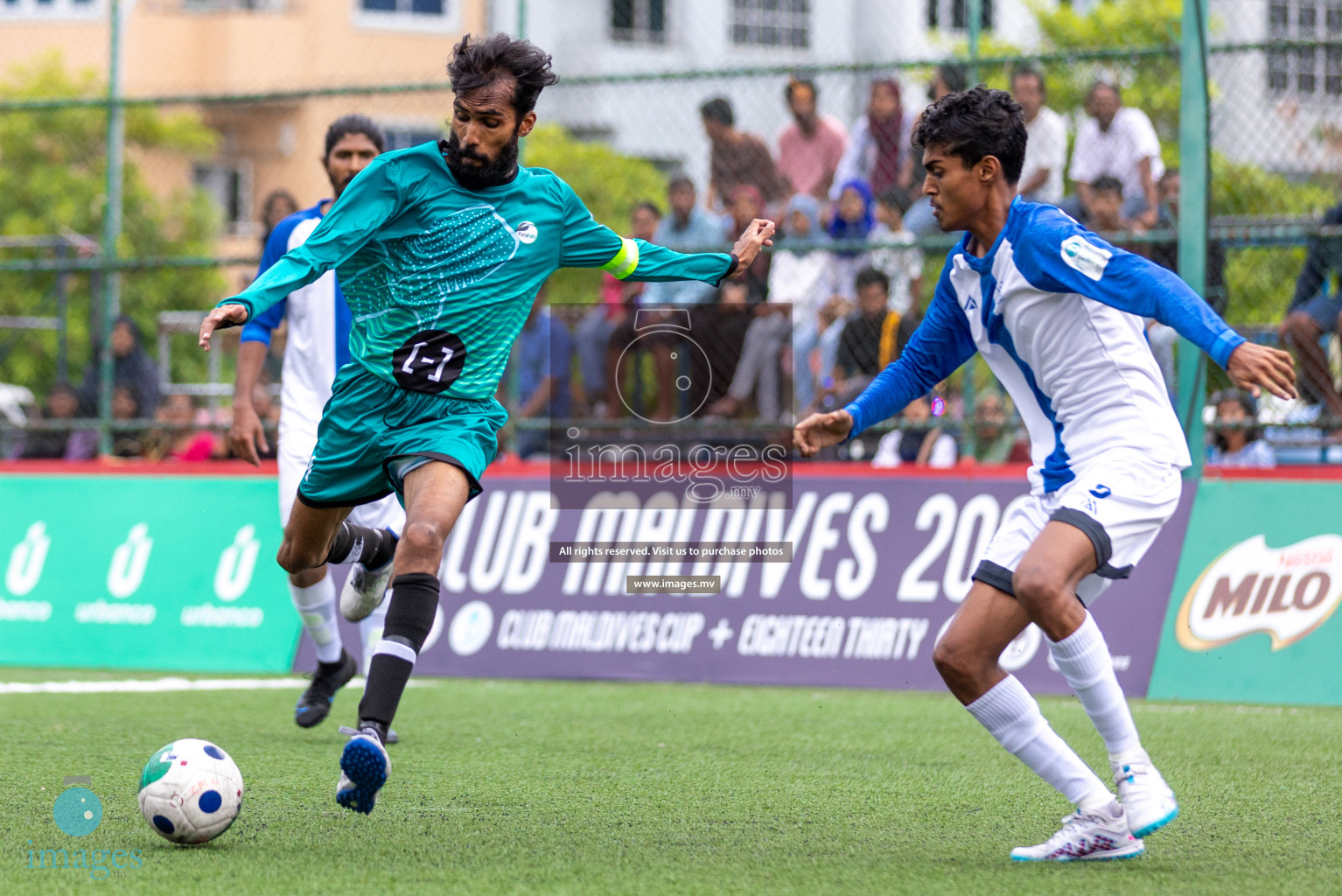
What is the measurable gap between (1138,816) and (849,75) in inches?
247

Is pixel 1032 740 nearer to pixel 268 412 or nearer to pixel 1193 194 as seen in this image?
pixel 1193 194

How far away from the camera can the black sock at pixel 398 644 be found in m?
4.29

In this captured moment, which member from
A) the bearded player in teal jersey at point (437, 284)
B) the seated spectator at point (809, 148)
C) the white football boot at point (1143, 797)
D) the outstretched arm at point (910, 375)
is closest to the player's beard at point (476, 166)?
the bearded player in teal jersey at point (437, 284)

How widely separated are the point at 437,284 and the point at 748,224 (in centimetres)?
504

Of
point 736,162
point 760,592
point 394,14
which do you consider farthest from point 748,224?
point 394,14

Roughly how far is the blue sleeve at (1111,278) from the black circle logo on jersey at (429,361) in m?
1.73

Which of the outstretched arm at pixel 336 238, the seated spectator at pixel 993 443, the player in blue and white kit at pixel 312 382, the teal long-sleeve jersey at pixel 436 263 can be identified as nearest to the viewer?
the outstretched arm at pixel 336 238

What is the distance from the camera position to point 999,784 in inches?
218

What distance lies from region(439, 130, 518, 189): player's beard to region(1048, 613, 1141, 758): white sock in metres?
2.17

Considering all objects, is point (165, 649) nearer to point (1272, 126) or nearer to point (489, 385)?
point (489, 385)

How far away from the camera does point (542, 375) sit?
10047 mm

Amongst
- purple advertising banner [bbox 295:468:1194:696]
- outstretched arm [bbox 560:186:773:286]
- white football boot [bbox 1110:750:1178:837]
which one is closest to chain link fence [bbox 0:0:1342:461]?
purple advertising banner [bbox 295:468:1194:696]

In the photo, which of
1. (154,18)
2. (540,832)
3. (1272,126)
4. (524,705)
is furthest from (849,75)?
(154,18)

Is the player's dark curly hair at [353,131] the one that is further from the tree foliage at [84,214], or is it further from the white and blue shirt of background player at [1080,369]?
the tree foliage at [84,214]
